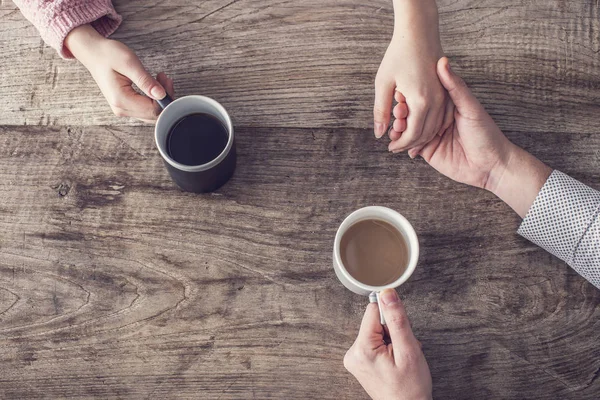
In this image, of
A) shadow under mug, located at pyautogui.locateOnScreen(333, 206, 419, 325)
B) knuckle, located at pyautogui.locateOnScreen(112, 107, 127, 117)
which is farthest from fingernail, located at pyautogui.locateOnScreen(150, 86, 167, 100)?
shadow under mug, located at pyautogui.locateOnScreen(333, 206, 419, 325)

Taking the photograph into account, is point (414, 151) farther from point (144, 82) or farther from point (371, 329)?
point (144, 82)

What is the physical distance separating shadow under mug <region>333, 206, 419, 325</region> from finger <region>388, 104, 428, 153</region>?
0.52 feet

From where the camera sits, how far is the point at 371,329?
822mm

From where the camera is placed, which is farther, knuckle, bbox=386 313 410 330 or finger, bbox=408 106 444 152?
finger, bbox=408 106 444 152

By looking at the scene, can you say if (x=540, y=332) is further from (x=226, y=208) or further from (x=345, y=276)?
(x=226, y=208)

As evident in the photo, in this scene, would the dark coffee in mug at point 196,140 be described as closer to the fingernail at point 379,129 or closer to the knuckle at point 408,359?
the fingernail at point 379,129

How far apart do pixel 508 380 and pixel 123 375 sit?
726mm

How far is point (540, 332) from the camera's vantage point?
905 mm

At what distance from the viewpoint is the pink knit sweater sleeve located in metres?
0.90

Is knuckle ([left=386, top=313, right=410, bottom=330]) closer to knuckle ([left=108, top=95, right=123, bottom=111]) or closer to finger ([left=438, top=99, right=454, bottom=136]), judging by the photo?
finger ([left=438, top=99, right=454, bottom=136])

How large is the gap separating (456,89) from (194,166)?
50 cm

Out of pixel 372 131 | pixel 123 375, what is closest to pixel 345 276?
pixel 372 131

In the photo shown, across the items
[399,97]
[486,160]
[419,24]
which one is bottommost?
[486,160]

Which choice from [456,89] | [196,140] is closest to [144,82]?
[196,140]
